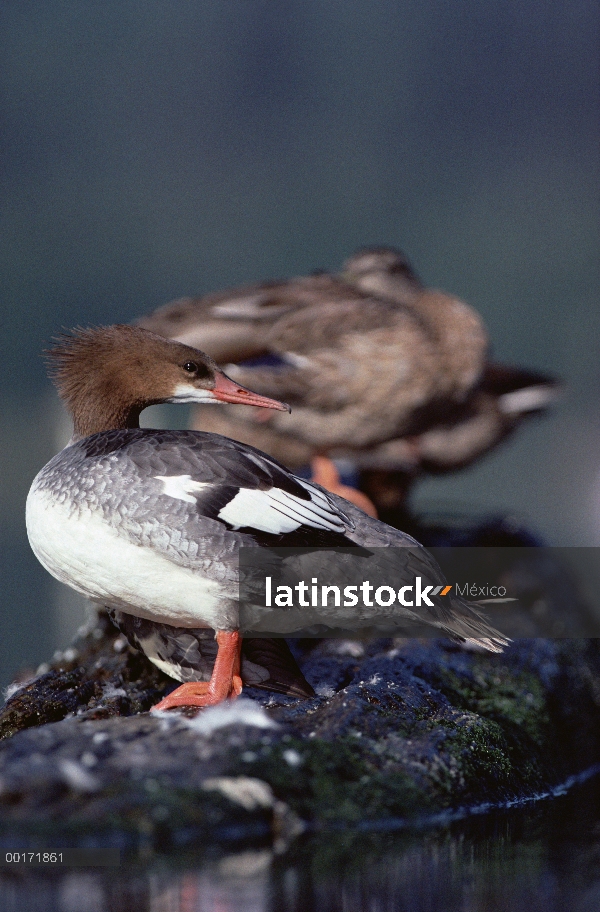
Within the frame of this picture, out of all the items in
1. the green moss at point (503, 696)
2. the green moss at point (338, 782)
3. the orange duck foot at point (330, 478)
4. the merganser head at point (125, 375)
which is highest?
the orange duck foot at point (330, 478)

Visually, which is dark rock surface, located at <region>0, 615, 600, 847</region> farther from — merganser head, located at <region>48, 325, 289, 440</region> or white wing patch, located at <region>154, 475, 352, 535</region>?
merganser head, located at <region>48, 325, 289, 440</region>

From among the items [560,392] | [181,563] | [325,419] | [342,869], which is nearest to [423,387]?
[325,419]

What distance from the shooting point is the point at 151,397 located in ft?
10.7

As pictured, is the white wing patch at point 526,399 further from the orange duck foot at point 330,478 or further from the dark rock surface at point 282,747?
the dark rock surface at point 282,747

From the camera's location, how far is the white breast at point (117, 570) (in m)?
2.77

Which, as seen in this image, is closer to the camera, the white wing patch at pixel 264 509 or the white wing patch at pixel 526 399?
the white wing patch at pixel 264 509

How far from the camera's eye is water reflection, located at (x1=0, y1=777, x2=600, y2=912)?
6.71 ft

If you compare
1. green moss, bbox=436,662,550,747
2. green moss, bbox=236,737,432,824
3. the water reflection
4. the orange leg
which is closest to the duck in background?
green moss, bbox=436,662,550,747

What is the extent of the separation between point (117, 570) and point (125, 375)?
0.76 metres

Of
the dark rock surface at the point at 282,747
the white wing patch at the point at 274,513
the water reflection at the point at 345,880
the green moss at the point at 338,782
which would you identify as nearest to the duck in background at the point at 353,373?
the dark rock surface at the point at 282,747

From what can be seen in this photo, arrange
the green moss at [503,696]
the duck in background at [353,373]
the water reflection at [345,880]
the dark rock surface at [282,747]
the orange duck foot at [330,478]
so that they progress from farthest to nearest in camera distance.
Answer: the orange duck foot at [330,478], the duck in background at [353,373], the green moss at [503,696], the dark rock surface at [282,747], the water reflection at [345,880]

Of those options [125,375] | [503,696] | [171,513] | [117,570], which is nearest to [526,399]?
[503,696]

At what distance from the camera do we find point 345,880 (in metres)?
2.17

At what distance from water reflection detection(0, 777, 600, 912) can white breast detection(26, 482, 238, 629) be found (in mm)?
783
